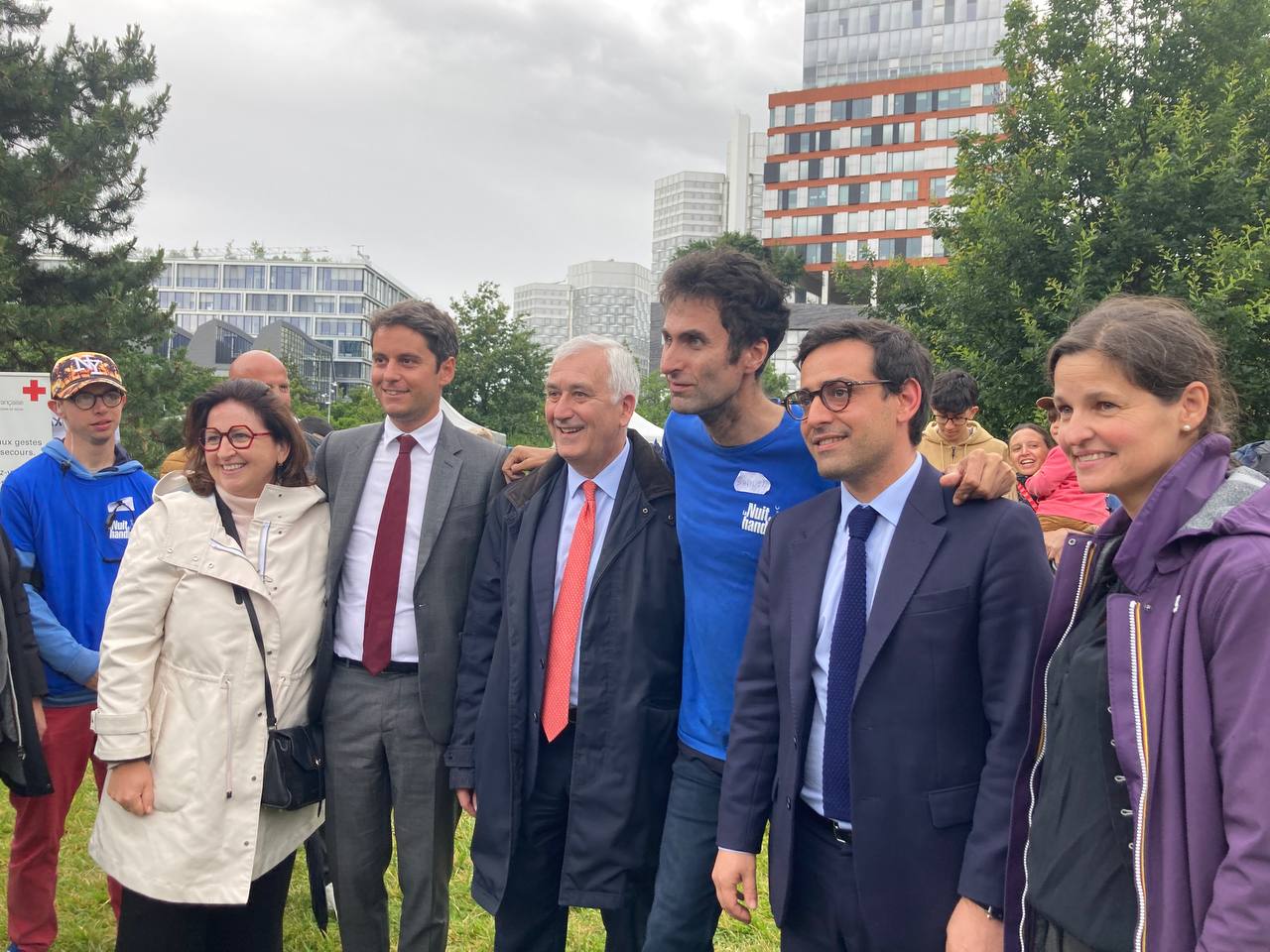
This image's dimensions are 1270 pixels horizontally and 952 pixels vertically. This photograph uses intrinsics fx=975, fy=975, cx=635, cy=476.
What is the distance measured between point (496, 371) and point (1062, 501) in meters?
29.8

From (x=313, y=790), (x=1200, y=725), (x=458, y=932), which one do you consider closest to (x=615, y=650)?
(x=313, y=790)

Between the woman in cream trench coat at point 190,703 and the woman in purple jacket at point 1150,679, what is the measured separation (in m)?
2.33

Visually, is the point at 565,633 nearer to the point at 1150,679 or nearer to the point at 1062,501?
the point at 1150,679

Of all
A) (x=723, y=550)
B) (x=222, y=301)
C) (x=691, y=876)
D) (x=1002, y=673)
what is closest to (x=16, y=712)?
(x=691, y=876)

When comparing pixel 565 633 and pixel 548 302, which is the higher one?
pixel 548 302

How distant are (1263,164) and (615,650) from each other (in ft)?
39.2

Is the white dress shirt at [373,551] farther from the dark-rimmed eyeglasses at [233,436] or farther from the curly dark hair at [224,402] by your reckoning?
the dark-rimmed eyeglasses at [233,436]

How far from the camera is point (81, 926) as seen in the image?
14.8 ft

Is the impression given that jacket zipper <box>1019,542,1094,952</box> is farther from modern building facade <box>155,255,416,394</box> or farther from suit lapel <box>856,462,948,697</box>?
modern building facade <box>155,255,416,394</box>

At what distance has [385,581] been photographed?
3457mm

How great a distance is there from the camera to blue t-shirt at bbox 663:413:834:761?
9.93 ft

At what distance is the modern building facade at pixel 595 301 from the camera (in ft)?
420

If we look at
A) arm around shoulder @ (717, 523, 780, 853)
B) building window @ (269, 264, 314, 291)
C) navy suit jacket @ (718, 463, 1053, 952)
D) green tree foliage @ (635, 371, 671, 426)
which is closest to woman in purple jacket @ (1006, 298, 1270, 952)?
navy suit jacket @ (718, 463, 1053, 952)

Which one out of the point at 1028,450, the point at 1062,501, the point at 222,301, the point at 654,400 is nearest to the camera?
the point at 1062,501
